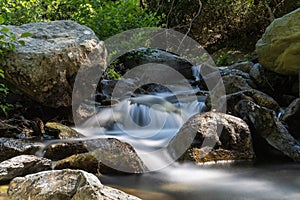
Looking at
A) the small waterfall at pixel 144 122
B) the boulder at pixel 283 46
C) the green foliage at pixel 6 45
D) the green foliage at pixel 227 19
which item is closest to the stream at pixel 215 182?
the small waterfall at pixel 144 122

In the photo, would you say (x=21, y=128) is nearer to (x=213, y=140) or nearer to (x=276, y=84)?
(x=213, y=140)

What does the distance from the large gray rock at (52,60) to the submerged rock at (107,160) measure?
1574 millimetres

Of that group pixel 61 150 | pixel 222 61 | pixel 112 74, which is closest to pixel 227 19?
pixel 222 61

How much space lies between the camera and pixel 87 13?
8102mm

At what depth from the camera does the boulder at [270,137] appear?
15.8 feet

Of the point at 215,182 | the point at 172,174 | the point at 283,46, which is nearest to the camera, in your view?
the point at 215,182

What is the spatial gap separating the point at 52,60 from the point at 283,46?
15.3 ft

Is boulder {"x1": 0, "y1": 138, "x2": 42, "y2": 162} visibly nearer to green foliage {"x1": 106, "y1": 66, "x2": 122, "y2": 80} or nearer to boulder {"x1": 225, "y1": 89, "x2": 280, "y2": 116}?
boulder {"x1": 225, "y1": 89, "x2": 280, "y2": 116}

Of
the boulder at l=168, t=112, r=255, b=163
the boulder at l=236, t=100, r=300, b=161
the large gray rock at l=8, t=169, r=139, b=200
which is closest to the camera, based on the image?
the large gray rock at l=8, t=169, r=139, b=200

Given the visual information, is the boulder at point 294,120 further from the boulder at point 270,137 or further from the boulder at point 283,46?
the boulder at point 283,46

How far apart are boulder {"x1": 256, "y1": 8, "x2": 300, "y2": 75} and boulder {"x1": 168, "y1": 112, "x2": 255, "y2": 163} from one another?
2.83m

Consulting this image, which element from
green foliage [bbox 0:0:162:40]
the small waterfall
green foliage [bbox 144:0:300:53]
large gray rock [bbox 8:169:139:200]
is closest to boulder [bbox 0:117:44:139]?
the small waterfall

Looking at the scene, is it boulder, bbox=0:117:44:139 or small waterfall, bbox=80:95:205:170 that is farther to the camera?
small waterfall, bbox=80:95:205:170

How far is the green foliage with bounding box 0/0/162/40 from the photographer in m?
7.36
